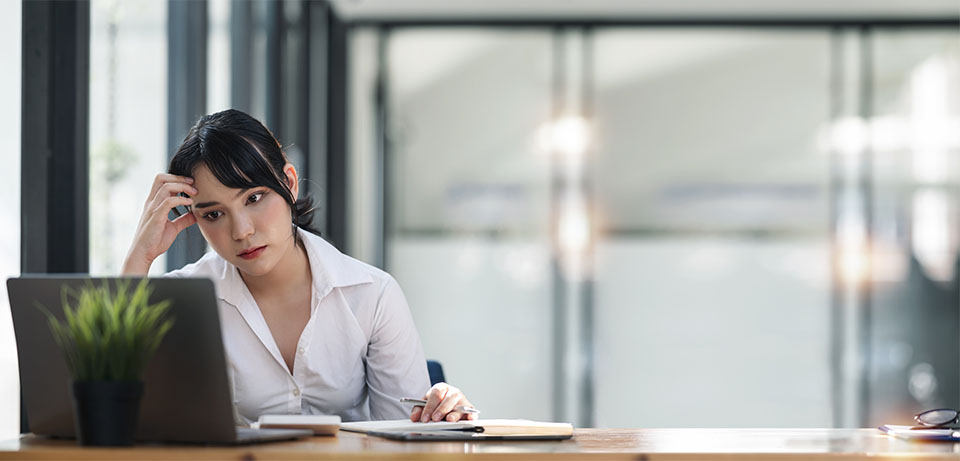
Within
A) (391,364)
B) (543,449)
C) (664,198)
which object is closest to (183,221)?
(391,364)

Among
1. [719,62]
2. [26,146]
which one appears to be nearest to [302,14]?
[719,62]

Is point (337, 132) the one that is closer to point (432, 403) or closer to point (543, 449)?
point (432, 403)

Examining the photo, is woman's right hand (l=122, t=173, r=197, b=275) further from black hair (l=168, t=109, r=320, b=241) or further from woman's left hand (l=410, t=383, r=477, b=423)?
woman's left hand (l=410, t=383, r=477, b=423)

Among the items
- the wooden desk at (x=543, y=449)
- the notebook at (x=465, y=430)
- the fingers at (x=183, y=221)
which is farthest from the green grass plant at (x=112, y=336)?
the fingers at (x=183, y=221)

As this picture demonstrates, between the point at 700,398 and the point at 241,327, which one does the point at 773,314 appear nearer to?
the point at 700,398

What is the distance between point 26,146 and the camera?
1941 millimetres

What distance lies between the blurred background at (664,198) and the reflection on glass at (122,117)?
7.36 ft

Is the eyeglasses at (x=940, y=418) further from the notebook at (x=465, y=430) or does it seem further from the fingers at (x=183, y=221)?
the fingers at (x=183, y=221)

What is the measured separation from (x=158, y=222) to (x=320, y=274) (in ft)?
1.05

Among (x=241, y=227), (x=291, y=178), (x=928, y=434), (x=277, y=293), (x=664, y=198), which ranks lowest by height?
(x=928, y=434)

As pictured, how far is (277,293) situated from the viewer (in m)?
1.98

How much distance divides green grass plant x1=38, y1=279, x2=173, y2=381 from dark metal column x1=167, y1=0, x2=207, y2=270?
1417 millimetres

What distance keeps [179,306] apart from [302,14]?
3.25 m

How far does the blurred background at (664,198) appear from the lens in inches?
199
